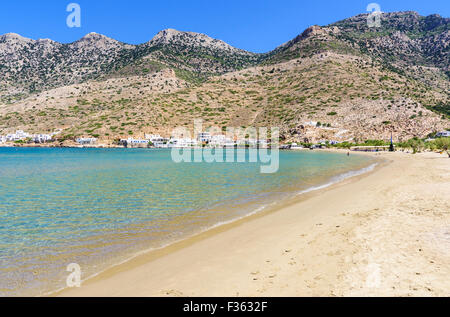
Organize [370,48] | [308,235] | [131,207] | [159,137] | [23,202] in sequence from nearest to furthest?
[308,235], [131,207], [23,202], [159,137], [370,48]

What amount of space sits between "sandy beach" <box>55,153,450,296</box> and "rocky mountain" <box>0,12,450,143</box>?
3762 inches

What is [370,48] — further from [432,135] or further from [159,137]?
[159,137]

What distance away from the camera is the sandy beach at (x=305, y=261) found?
5.31 metres

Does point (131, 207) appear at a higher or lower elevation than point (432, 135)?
lower

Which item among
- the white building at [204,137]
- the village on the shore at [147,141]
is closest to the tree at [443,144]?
the village on the shore at [147,141]

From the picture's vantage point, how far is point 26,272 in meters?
6.76

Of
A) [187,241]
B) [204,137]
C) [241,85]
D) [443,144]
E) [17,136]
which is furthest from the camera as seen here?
[241,85]

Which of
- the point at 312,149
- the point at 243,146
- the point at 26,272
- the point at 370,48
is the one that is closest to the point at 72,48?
the point at 243,146

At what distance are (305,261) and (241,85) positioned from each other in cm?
13971

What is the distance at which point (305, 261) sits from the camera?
6.70 metres

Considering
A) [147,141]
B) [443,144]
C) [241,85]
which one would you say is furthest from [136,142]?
[443,144]

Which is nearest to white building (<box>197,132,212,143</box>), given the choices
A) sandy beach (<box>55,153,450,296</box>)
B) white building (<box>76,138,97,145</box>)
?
white building (<box>76,138,97,145</box>)

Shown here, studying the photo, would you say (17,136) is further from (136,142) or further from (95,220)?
(95,220)
